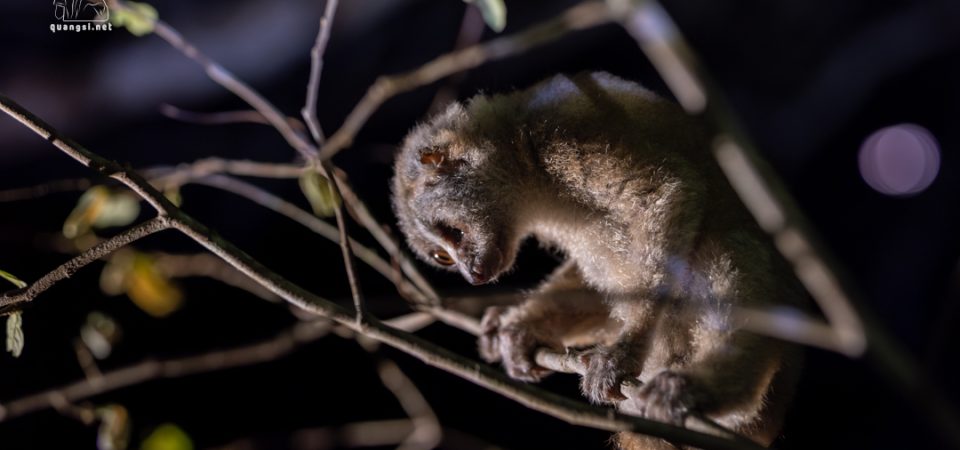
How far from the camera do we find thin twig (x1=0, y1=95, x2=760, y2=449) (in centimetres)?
184

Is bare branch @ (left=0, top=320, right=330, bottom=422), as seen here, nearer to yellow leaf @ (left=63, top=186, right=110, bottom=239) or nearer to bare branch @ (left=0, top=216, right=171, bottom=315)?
yellow leaf @ (left=63, top=186, right=110, bottom=239)

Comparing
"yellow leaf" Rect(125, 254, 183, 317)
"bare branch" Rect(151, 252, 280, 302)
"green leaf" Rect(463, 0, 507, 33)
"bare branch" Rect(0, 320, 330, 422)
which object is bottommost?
"green leaf" Rect(463, 0, 507, 33)

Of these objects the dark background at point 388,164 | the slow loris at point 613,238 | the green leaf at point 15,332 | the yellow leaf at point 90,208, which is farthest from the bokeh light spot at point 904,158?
the green leaf at point 15,332

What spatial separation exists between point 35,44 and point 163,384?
305 centimetres

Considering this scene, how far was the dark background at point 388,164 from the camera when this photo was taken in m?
6.17

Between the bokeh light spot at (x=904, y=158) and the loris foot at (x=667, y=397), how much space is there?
469cm

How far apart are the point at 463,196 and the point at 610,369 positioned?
52.4 inches

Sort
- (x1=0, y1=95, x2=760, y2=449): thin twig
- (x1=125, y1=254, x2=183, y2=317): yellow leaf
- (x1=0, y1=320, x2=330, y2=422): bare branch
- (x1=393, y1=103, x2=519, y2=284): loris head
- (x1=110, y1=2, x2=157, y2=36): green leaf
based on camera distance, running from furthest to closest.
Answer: (x1=393, y1=103, x2=519, y2=284): loris head → (x1=125, y1=254, x2=183, y2=317): yellow leaf → (x1=0, y1=320, x2=330, y2=422): bare branch → (x1=110, y1=2, x2=157, y2=36): green leaf → (x1=0, y1=95, x2=760, y2=449): thin twig

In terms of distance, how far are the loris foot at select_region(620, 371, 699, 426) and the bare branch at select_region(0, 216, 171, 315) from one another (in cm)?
182

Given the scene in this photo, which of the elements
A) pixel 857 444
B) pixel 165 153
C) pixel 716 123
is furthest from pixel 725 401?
pixel 165 153

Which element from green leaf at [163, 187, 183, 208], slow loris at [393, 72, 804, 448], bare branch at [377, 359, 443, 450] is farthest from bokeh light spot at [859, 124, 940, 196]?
green leaf at [163, 187, 183, 208]

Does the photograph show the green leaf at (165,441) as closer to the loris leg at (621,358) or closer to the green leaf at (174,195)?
the green leaf at (174,195)

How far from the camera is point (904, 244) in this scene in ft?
22.1

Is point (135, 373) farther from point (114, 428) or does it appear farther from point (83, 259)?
point (83, 259)
